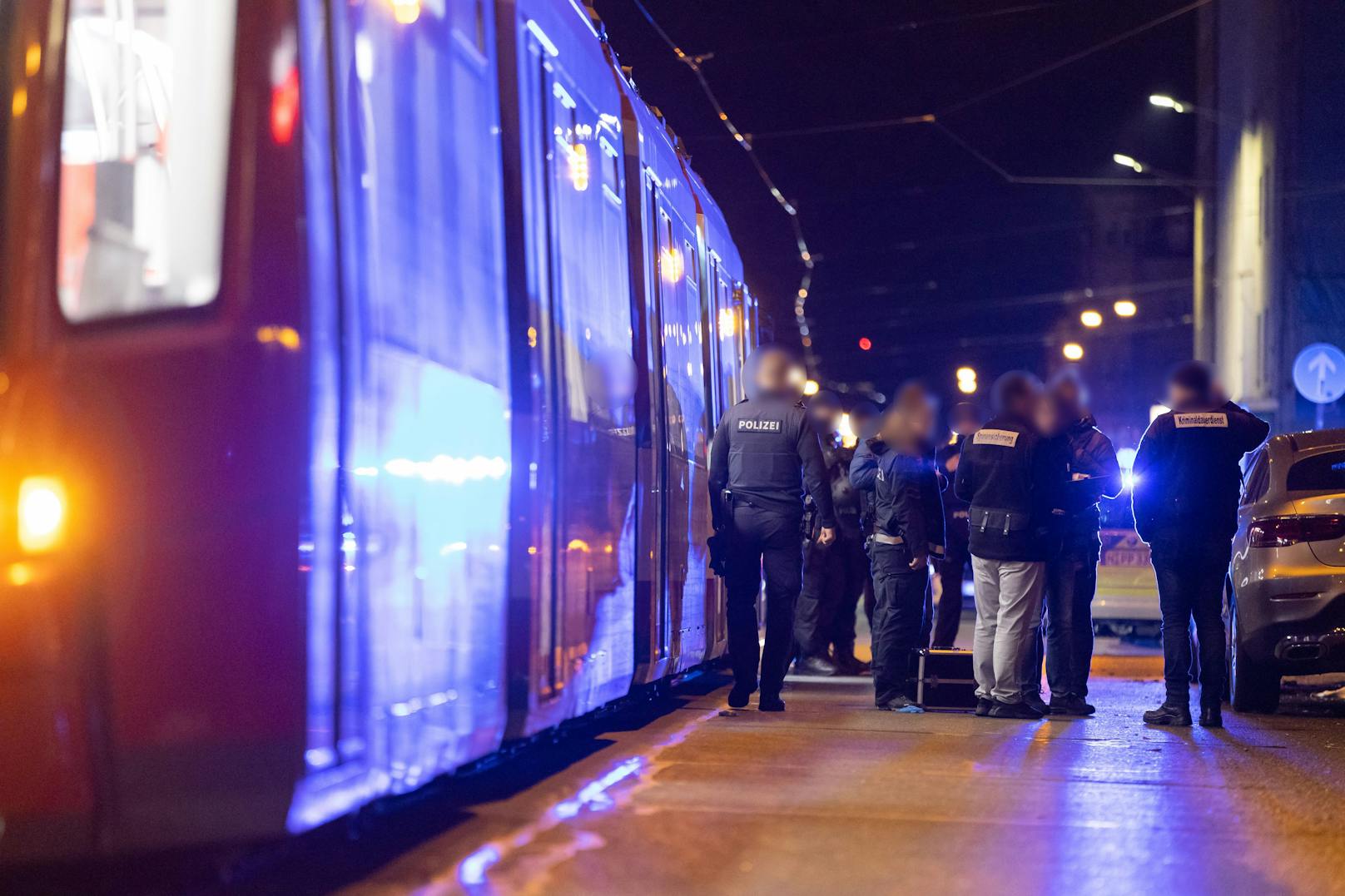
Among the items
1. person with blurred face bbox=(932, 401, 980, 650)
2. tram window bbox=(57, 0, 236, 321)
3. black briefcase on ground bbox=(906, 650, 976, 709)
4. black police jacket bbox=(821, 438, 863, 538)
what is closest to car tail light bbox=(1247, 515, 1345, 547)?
black briefcase on ground bbox=(906, 650, 976, 709)

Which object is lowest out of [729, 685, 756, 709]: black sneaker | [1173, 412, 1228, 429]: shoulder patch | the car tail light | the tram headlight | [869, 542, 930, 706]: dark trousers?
[729, 685, 756, 709]: black sneaker

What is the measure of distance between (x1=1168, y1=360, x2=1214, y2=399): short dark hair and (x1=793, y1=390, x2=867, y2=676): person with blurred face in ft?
9.53

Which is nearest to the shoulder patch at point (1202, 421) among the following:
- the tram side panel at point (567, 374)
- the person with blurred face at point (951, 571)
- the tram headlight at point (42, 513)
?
the person with blurred face at point (951, 571)

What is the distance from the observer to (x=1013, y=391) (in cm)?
965

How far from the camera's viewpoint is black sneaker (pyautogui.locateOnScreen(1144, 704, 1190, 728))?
8852 mm

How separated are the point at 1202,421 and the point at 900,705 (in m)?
2.35

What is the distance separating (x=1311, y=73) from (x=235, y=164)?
26.8 meters

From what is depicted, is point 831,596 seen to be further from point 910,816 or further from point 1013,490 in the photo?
point 910,816

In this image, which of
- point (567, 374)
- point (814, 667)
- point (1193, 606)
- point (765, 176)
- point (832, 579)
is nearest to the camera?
point (567, 374)

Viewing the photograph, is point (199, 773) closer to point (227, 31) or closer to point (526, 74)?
point (227, 31)

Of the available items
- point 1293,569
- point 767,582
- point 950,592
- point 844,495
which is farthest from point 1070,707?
point 844,495

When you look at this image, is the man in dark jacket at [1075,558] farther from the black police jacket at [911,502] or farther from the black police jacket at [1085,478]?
the black police jacket at [911,502]

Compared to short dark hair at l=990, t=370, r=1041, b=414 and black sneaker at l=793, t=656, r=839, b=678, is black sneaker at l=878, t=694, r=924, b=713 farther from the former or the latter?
black sneaker at l=793, t=656, r=839, b=678

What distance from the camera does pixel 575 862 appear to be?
4879 millimetres
